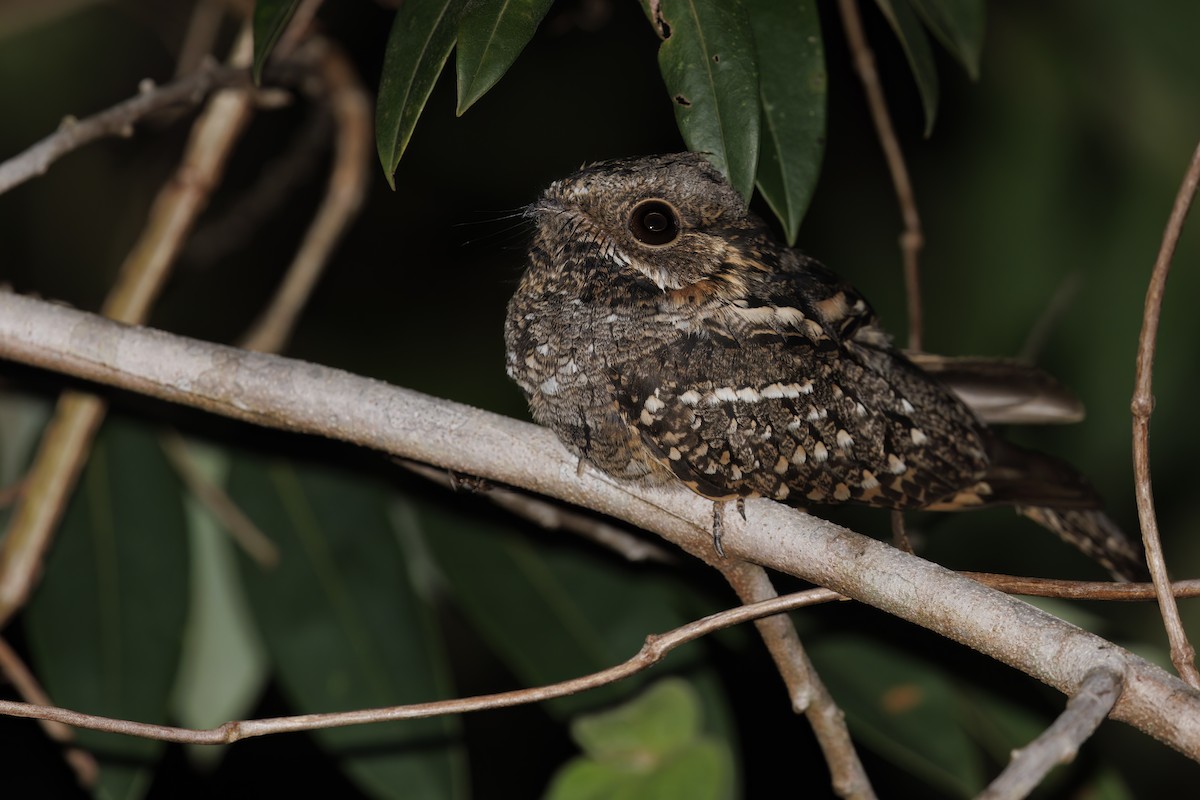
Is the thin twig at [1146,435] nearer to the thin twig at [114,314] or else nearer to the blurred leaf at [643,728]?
the blurred leaf at [643,728]

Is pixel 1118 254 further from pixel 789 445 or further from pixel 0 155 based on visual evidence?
pixel 0 155

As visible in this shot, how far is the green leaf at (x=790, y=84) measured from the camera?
5.26 ft

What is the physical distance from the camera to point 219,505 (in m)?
2.59

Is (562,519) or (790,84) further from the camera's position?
(562,519)

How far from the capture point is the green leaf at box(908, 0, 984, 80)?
175cm

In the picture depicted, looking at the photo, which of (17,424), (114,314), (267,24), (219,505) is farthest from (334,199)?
(267,24)

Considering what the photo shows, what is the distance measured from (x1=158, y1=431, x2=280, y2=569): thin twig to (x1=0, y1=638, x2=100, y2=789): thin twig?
1.65 feet

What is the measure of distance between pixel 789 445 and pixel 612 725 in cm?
71

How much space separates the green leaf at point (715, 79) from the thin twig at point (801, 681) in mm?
558

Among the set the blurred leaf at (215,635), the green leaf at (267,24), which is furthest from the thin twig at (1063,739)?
the blurred leaf at (215,635)

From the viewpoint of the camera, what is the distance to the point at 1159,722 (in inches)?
45.1

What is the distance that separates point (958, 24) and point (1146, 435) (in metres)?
0.83

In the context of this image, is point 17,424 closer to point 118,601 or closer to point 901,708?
point 118,601

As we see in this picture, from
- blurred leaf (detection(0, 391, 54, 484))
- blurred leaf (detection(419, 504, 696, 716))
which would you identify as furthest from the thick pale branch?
blurred leaf (detection(0, 391, 54, 484))
